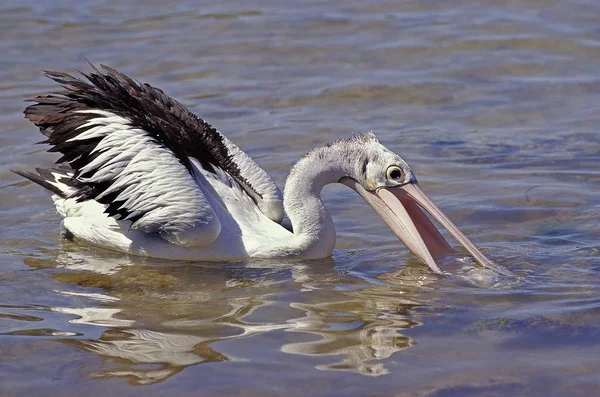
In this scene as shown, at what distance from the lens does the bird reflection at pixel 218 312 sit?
13.0 ft

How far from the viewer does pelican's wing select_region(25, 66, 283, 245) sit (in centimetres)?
520

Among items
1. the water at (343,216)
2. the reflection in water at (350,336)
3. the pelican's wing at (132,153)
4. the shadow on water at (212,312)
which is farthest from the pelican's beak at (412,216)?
the pelican's wing at (132,153)

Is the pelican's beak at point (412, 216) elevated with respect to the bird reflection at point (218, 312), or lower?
elevated

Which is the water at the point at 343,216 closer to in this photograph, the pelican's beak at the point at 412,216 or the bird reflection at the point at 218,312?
the bird reflection at the point at 218,312

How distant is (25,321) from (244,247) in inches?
53.3

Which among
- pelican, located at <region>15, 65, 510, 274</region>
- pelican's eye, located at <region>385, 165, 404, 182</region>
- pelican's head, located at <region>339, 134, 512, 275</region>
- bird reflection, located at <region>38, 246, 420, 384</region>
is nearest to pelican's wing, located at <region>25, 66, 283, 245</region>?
pelican, located at <region>15, 65, 510, 274</region>

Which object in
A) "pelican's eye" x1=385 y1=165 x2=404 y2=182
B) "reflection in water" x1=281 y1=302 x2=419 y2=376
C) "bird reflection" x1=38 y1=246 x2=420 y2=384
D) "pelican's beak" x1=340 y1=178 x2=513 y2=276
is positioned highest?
"pelican's eye" x1=385 y1=165 x2=404 y2=182

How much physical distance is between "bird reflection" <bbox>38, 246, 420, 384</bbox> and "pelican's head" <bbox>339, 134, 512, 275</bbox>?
413 mm

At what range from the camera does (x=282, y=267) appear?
5.27 metres

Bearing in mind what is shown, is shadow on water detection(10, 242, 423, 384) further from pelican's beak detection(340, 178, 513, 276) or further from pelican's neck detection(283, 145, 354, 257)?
pelican's beak detection(340, 178, 513, 276)

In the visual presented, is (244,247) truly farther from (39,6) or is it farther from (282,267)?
(39,6)

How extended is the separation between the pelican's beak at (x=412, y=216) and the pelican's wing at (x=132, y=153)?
0.88 metres

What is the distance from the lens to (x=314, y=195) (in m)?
5.38

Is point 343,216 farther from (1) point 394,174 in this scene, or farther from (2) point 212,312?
(2) point 212,312
